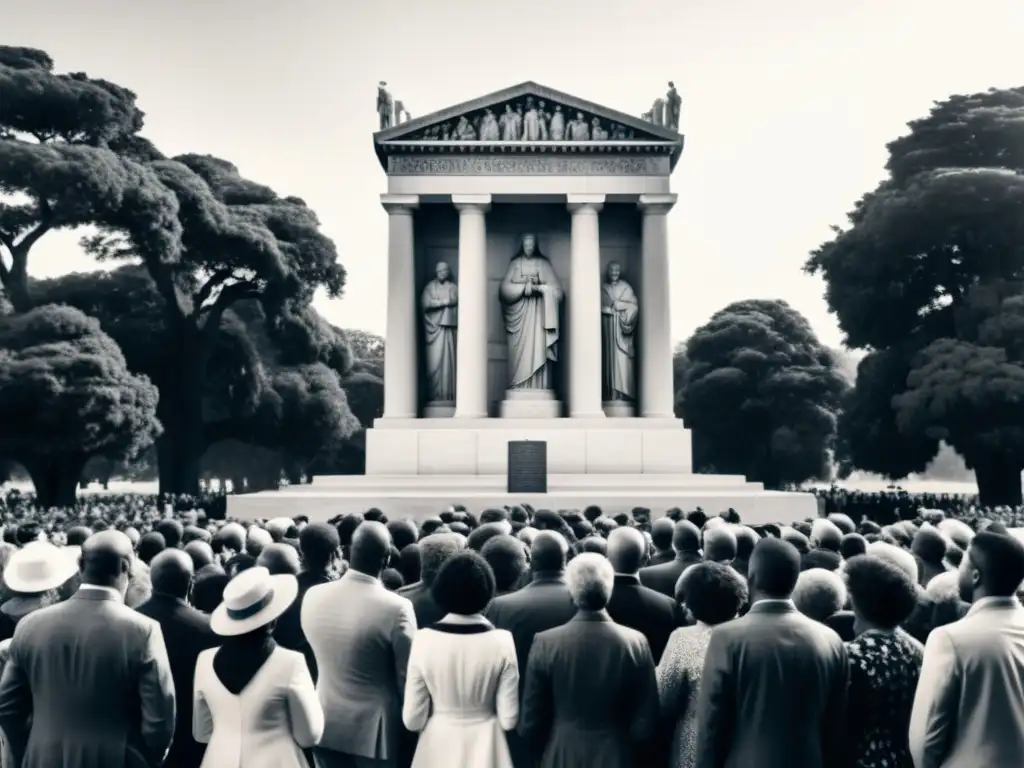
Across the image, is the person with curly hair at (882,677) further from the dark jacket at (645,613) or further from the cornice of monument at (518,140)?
the cornice of monument at (518,140)

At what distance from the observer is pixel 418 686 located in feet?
17.9

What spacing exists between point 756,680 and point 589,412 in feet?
81.6

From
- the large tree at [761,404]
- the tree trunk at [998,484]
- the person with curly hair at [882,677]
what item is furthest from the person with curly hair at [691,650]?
the large tree at [761,404]

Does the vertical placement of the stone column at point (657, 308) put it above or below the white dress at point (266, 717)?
above

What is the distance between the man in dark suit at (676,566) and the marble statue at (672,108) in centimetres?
2437

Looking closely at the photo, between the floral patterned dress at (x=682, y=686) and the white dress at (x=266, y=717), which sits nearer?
the white dress at (x=266, y=717)

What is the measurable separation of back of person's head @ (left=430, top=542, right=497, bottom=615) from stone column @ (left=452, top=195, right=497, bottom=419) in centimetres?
2420

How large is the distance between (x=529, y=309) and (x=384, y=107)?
25.0ft

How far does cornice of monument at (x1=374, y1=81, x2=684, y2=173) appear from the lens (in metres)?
30.4

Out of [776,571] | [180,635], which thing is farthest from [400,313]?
[776,571]

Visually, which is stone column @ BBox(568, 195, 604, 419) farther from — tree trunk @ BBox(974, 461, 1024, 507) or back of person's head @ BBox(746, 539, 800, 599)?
back of person's head @ BBox(746, 539, 800, 599)

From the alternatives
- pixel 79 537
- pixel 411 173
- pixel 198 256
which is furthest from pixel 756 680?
pixel 198 256

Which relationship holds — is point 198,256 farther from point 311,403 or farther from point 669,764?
point 669,764

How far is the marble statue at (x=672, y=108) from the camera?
3164cm
